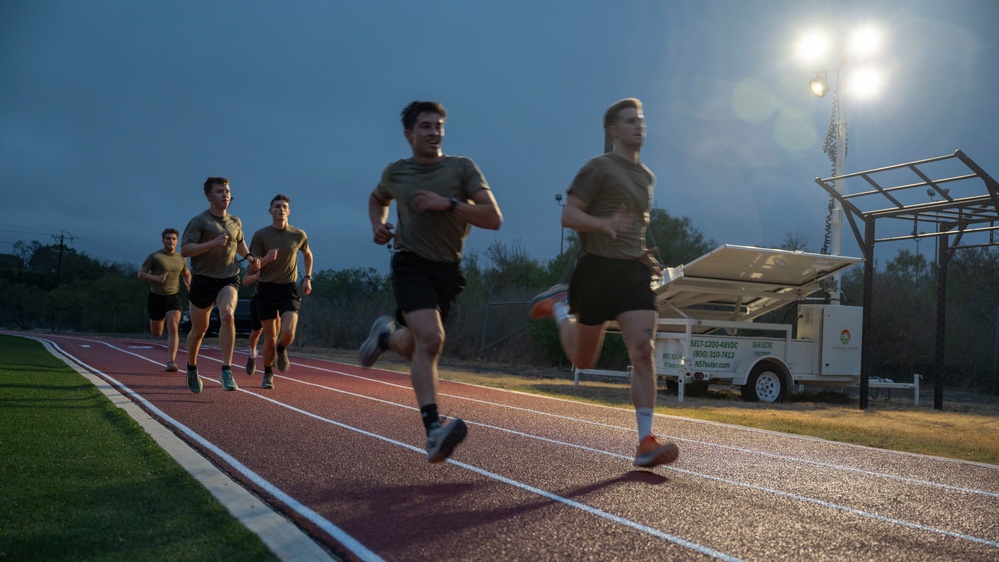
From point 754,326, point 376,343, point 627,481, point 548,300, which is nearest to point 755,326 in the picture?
point 754,326

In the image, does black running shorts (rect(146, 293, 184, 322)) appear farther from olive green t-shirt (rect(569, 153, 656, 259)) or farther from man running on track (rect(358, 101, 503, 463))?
olive green t-shirt (rect(569, 153, 656, 259))

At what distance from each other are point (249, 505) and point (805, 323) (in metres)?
12.7

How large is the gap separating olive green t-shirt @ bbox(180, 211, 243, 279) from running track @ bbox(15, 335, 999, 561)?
66.6 inches

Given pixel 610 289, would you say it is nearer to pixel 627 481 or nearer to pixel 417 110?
pixel 627 481

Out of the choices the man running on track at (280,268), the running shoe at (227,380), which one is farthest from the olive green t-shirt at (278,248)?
the running shoe at (227,380)

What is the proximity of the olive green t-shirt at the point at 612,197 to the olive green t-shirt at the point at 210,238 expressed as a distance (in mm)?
5509

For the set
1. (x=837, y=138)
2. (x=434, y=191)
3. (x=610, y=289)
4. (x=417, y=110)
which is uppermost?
(x=837, y=138)

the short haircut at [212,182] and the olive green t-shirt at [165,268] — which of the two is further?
the olive green t-shirt at [165,268]

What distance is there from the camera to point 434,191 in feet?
16.7

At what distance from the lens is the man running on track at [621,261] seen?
202 inches

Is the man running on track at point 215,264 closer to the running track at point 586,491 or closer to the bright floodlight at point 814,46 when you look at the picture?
the running track at point 586,491

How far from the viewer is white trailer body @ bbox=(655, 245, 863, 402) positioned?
1362 cm

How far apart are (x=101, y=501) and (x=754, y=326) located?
11.8 metres

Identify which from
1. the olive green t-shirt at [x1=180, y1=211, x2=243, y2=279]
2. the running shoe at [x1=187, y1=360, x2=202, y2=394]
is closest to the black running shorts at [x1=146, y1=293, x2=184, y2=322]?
the running shoe at [x1=187, y1=360, x2=202, y2=394]
